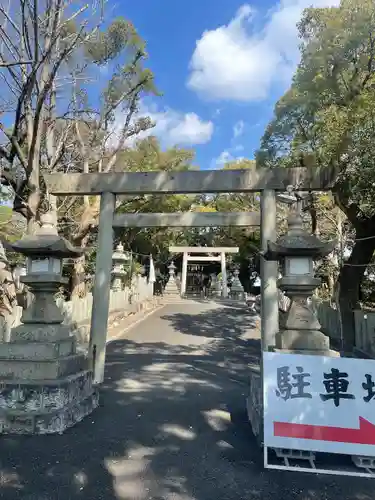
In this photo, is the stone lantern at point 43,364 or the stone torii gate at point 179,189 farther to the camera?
the stone torii gate at point 179,189

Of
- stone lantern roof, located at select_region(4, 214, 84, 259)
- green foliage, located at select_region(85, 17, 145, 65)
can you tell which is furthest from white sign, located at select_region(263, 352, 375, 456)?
green foliage, located at select_region(85, 17, 145, 65)

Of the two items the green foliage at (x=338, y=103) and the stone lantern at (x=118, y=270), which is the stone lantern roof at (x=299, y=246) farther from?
the stone lantern at (x=118, y=270)

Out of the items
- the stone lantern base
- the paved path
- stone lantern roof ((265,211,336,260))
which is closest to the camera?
the paved path

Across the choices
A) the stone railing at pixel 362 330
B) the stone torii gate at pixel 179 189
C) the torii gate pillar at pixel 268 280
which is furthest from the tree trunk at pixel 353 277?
the torii gate pillar at pixel 268 280

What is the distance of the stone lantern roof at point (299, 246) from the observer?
4711 millimetres

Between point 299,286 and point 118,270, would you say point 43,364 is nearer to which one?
point 299,286

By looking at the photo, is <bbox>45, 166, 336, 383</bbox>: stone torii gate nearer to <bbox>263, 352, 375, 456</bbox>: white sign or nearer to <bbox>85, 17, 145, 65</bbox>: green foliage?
<bbox>263, 352, 375, 456</bbox>: white sign

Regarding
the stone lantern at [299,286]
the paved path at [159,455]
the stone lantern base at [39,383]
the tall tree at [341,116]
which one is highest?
the tall tree at [341,116]

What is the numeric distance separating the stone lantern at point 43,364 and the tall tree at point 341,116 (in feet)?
19.9

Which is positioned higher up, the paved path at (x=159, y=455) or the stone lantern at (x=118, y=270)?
the stone lantern at (x=118, y=270)

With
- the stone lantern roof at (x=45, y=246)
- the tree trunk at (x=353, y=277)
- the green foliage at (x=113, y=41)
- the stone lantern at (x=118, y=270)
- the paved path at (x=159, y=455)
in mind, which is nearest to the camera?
the paved path at (x=159, y=455)

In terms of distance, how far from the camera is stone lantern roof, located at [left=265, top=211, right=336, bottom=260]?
4711 millimetres

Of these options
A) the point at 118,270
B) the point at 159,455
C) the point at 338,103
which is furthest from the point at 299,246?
the point at 118,270

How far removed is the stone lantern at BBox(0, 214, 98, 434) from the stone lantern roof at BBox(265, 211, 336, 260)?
2.89 m
